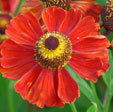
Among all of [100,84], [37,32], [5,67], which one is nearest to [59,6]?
[37,32]

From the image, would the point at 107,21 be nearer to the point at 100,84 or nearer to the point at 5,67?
the point at 5,67

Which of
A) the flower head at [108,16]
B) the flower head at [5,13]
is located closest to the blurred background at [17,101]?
the flower head at [5,13]

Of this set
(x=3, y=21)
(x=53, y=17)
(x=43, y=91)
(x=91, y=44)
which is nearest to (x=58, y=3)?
(x=53, y=17)

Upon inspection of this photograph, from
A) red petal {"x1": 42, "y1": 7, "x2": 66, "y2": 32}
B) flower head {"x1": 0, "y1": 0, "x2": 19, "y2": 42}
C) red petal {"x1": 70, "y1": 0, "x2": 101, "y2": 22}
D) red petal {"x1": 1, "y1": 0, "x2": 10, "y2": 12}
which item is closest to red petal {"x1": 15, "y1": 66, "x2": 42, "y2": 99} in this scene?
red petal {"x1": 42, "y1": 7, "x2": 66, "y2": 32}

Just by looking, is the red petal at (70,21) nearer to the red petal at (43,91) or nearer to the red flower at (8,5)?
the red petal at (43,91)

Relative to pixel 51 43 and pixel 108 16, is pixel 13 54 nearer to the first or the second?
pixel 51 43
